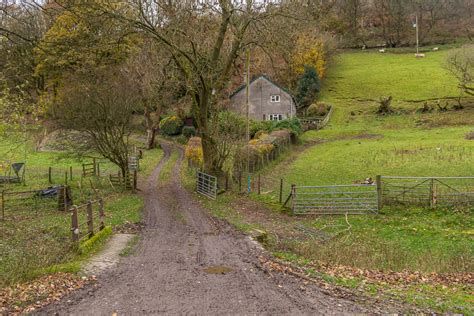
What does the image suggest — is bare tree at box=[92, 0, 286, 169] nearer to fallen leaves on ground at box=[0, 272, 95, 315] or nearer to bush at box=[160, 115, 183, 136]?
fallen leaves on ground at box=[0, 272, 95, 315]

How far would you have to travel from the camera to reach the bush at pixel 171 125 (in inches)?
2319

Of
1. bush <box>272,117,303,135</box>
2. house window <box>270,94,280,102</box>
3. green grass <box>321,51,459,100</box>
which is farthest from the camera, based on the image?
green grass <box>321,51,459,100</box>

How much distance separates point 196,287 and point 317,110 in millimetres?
50622

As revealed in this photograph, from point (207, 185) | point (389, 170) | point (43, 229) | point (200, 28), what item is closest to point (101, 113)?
point (207, 185)

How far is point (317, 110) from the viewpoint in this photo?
58.5m

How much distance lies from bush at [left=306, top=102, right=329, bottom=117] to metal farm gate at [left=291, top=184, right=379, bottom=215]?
122ft

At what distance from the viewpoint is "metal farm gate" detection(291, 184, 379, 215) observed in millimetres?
20172

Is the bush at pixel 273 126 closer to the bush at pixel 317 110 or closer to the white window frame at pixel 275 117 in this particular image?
the white window frame at pixel 275 117

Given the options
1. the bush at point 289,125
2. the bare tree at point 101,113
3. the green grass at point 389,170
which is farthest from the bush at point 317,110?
the bare tree at point 101,113

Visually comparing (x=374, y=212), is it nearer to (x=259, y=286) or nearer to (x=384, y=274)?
(x=384, y=274)

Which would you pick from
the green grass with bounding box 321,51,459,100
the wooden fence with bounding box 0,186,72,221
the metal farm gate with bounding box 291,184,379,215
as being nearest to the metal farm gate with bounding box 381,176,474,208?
the metal farm gate with bounding box 291,184,379,215

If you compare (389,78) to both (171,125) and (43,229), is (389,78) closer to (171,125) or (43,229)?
(171,125)

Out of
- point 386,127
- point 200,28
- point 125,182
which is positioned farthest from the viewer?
point 386,127

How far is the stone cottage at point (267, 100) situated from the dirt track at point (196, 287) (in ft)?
136
